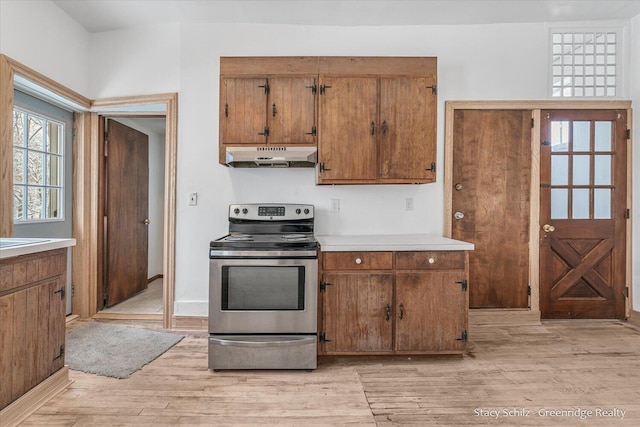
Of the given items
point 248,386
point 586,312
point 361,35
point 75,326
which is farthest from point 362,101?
point 75,326

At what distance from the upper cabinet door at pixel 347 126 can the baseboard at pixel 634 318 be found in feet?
9.19

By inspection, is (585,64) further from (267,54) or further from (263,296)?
(263,296)

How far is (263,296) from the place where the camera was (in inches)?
89.0

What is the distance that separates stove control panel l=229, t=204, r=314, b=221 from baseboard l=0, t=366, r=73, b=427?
1503 millimetres

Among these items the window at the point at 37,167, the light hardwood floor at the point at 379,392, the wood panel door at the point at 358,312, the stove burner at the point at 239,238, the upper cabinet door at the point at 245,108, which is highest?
the upper cabinet door at the point at 245,108

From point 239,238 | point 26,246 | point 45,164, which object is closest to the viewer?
point 26,246

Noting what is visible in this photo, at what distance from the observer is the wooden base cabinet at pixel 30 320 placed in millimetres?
1618

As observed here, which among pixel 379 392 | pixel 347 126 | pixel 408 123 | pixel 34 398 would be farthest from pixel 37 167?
pixel 379 392

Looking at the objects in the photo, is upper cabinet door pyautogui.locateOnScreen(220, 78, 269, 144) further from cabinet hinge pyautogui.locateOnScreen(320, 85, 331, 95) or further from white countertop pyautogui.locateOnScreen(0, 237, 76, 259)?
white countertop pyautogui.locateOnScreen(0, 237, 76, 259)

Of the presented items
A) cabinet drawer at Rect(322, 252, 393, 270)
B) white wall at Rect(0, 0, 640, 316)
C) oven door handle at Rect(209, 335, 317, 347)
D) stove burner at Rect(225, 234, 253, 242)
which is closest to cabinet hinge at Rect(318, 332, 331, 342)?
oven door handle at Rect(209, 335, 317, 347)

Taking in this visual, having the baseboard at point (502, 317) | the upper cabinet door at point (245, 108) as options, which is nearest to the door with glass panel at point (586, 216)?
the baseboard at point (502, 317)

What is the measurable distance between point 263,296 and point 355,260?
675 mm

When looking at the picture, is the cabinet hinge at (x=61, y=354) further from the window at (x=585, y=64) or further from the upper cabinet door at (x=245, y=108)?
the window at (x=585, y=64)

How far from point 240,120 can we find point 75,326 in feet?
7.85
